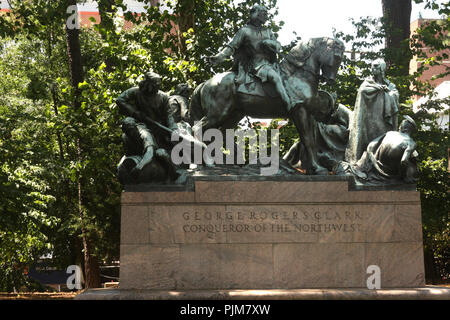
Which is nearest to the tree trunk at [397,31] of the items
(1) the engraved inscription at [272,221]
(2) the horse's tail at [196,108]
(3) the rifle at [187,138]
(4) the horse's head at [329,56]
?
(4) the horse's head at [329,56]

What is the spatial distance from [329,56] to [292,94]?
115 centimetres

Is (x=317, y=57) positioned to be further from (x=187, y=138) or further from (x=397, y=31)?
(x=397, y=31)

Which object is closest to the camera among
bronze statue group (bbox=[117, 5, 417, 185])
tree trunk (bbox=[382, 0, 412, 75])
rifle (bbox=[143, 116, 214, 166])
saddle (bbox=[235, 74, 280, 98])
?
bronze statue group (bbox=[117, 5, 417, 185])

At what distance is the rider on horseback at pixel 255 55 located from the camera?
1338cm

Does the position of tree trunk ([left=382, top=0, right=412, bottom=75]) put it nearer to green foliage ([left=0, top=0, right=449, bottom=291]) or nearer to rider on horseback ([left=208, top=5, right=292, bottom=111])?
green foliage ([left=0, top=0, right=449, bottom=291])

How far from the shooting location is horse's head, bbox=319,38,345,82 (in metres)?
13.7

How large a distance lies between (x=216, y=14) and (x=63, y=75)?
7.93 m

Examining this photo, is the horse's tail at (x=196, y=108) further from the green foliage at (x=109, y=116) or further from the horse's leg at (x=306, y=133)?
the green foliage at (x=109, y=116)

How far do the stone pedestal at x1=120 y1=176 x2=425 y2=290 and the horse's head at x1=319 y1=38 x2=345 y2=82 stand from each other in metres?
2.47

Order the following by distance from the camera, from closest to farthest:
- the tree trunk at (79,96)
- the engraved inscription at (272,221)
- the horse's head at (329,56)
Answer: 1. the engraved inscription at (272,221)
2. the horse's head at (329,56)
3. the tree trunk at (79,96)

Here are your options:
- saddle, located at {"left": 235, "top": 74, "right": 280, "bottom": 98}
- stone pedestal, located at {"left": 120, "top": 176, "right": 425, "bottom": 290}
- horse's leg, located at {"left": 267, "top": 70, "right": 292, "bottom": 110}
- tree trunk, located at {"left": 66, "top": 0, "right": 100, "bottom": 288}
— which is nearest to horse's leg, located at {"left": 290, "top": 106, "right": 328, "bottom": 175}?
horse's leg, located at {"left": 267, "top": 70, "right": 292, "bottom": 110}

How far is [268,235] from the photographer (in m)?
12.4

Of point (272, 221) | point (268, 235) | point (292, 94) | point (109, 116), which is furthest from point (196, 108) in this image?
point (109, 116)

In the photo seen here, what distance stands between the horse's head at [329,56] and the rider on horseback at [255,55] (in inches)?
37.4
